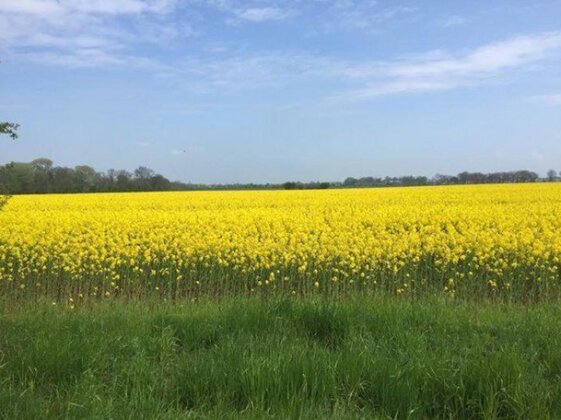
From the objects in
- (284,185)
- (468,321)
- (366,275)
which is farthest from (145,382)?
(284,185)

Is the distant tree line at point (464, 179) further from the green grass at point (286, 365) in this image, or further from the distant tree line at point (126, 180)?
the green grass at point (286, 365)

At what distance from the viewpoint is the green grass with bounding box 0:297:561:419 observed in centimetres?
362

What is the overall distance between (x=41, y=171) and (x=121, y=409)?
191ft

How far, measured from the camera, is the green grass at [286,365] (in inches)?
142

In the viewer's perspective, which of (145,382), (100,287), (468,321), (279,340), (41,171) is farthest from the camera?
(41,171)

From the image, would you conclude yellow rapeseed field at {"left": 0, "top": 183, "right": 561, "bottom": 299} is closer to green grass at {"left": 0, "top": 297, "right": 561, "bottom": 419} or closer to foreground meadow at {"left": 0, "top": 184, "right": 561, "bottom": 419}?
foreground meadow at {"left": 0, "top": 184, "right": 561, "bottom": 419}

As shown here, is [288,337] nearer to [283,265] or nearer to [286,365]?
[286,365]

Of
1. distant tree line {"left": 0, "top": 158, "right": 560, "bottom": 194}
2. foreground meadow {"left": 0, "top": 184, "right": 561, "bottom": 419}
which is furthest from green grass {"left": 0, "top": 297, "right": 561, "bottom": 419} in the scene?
distant tree line {"left": 0, "top": 158, "right": 560, "bottom": 194}

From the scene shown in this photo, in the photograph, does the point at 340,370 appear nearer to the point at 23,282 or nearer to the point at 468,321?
the point at 468,321

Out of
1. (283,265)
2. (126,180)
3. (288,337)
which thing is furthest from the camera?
(126,180)

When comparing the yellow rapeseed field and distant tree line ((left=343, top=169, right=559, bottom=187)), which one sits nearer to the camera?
the yellow rapeseed field

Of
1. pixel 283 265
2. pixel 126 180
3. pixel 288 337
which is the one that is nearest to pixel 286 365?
pixel 288 337

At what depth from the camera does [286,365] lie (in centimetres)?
407

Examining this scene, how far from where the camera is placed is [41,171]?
56000 mm
